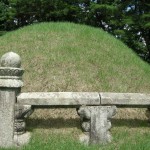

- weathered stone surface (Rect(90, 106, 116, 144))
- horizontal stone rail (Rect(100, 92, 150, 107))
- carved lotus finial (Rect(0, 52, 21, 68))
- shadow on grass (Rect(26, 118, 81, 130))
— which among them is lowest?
shadow on grass (Rect(26, 118, 81, 130))

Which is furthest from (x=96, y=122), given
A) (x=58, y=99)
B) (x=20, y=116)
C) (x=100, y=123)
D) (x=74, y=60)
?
(x=74, y=60)

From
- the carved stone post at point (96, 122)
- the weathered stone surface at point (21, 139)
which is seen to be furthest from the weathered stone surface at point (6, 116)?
the carved stone post at point (96, 122)

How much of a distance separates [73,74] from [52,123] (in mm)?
1791

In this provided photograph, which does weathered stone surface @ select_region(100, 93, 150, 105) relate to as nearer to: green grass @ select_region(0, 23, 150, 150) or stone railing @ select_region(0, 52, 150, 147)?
stone railing @ select_region(0, 52, 150, 147)

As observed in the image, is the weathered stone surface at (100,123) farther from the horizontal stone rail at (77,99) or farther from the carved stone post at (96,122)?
the horizontal stone rail at (77,99)

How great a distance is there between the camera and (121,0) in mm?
22875

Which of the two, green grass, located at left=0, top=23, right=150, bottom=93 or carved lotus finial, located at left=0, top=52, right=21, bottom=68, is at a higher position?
carved lotus finial, located at left=0, top=52, right=21, bottom=68

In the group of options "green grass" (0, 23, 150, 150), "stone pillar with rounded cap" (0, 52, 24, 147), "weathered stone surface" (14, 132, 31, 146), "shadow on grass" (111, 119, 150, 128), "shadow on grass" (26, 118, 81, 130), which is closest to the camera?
"stone pillar with rounded cap" (0, 52, 24, 147)

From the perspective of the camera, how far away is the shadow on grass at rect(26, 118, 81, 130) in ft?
21.2

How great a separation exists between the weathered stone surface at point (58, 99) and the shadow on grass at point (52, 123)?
2.36 feet

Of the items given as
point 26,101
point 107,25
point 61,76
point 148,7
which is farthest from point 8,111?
point 107,25

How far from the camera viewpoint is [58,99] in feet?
19.3

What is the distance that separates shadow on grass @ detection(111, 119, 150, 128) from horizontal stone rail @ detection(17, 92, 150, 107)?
66 cm

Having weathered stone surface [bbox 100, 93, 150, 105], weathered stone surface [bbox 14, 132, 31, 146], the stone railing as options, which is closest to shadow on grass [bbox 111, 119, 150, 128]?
the stone railing
